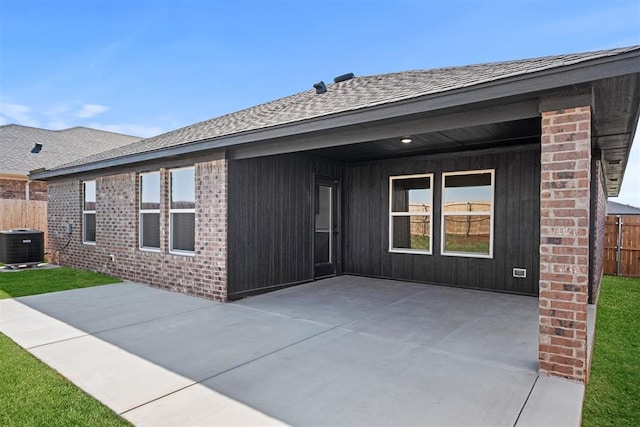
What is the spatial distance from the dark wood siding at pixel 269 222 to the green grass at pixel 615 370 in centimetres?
493

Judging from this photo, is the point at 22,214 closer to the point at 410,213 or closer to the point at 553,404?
the point at 410,213

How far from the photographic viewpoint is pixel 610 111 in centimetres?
390

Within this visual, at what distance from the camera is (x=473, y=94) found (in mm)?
3465

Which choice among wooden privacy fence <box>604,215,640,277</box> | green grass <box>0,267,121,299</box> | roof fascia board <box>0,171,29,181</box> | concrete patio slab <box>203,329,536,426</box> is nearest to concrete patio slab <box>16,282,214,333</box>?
green grass <box>0,267,121,299</box>

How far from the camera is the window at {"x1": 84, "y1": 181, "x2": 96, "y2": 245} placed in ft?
31.4

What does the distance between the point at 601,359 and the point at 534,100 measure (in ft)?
9.18

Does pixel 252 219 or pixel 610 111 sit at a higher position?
pixel 610 111

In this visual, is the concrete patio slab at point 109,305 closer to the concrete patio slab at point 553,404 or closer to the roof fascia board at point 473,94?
the roof fascia board at point 473,94

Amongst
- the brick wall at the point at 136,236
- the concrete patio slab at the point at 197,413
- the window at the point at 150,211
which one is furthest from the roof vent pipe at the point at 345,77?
the concrete patio slab at the point at 197,413

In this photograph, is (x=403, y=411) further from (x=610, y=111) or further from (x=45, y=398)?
(x=610, y=111)

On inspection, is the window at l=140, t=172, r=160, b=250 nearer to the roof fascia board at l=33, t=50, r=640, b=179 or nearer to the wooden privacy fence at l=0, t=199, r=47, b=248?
the roof fascia board at l=33, t=50, r=640, b=179

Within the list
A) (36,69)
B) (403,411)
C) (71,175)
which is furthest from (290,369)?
(36,69)

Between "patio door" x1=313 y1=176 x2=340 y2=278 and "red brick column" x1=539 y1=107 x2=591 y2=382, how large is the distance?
5.27 m

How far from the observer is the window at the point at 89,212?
31.4 feet
